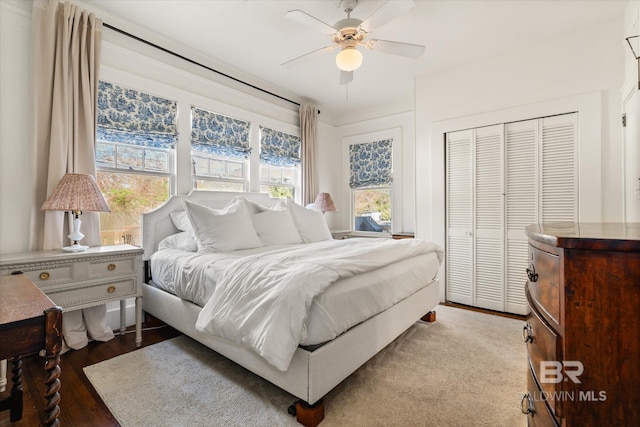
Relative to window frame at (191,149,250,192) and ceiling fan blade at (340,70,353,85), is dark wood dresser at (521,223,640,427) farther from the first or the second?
window frame at (191,149,250,192)

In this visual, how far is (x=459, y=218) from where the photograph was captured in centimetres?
355

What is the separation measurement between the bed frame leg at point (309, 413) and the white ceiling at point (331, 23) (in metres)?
2.88

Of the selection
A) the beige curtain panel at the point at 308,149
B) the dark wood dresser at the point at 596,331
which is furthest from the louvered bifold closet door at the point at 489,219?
the dark wood dresser at the point at 596,331

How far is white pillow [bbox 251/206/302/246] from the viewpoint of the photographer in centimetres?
300

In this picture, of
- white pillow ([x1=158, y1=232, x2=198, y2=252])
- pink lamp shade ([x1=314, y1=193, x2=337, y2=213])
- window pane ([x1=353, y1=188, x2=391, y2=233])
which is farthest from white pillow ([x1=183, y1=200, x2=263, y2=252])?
window pane ([x1=353, y1=188, x2=391, y2=233])

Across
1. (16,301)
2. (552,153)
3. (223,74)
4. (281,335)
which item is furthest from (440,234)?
(16,301)

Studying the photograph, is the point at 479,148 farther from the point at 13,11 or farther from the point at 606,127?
the point at 13,11

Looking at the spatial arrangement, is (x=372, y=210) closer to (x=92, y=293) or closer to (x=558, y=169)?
(x=558, y=169)

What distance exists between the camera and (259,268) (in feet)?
5.78

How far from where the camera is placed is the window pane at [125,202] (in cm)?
279

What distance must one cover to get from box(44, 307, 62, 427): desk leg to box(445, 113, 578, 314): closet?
3.58 metres

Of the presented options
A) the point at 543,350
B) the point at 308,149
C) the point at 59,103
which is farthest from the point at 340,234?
the point at 543,350

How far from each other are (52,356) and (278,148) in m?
3.64

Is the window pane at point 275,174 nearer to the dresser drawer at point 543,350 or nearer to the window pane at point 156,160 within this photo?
the window pane at point 156,160
